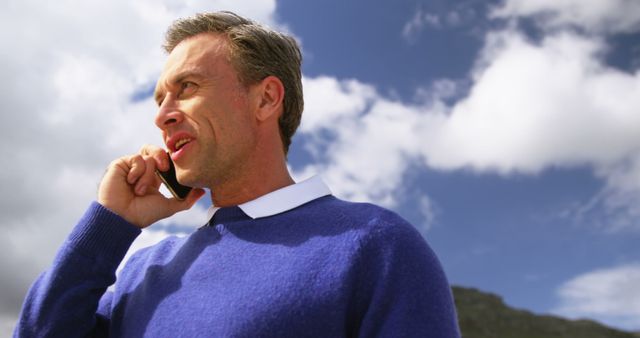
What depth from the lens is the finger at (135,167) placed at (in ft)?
10.4

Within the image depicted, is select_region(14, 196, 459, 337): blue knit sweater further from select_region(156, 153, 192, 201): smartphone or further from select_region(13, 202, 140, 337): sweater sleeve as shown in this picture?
select_region(156, 153, 192, 201): smartphone

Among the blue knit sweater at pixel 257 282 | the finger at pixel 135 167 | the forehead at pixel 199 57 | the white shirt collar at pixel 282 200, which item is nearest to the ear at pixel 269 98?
the forehead at pixel 199 57

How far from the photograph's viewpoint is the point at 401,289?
238 centimetres

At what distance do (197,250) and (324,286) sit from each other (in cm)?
77

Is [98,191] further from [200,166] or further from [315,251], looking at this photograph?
[315,251]

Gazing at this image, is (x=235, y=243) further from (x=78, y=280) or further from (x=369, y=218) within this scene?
(x=78, y=280)

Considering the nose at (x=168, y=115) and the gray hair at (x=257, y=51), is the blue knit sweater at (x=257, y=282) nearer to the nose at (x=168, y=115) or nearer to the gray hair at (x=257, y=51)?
the nose at (x=168, y=115)

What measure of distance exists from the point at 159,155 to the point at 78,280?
77cm

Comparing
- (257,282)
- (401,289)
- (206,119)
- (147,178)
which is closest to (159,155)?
(147,178)

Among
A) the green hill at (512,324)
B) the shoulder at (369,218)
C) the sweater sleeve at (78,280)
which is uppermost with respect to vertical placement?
the green hill at (512,324)

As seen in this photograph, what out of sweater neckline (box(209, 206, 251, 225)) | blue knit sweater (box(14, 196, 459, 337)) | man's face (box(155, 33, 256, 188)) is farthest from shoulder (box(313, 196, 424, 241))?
man's face (box(155, 33, 256, 188))

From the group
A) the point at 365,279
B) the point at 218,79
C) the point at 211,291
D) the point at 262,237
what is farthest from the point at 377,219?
the point at 218,79

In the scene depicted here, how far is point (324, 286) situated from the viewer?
2428 millimetres

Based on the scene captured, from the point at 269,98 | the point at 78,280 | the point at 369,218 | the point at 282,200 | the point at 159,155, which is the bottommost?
the point at 78,280
